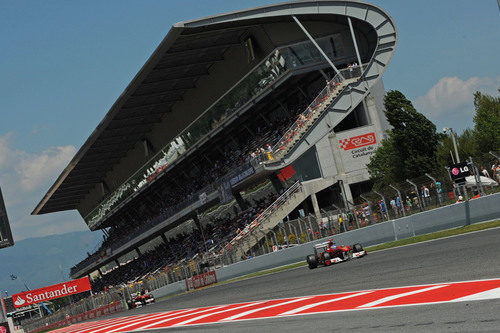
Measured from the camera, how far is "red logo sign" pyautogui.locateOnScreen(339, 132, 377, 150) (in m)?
43.9

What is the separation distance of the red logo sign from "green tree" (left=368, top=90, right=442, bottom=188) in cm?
293

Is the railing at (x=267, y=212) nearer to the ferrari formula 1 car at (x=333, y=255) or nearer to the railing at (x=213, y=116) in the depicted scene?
the railing at (x=213, y=116)

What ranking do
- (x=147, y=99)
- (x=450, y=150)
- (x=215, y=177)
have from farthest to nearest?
1. (x=147, y=99)
2. (x=215, y=177)
3. (x=450, y=150)

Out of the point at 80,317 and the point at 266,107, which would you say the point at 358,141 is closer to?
the point at 266,107

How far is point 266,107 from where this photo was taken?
48312 millimetres

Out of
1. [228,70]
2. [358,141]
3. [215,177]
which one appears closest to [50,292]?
[215,177]

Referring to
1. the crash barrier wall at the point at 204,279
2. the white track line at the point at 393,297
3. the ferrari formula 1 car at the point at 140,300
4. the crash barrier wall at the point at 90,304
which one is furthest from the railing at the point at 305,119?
the white track line at the point at 393,297

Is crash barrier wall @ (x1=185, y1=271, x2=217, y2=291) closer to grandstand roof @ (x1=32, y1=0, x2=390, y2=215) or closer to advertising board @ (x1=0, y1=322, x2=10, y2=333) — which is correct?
grandstand roof @ (x1=32, y1=0, x2=390, y2=215)

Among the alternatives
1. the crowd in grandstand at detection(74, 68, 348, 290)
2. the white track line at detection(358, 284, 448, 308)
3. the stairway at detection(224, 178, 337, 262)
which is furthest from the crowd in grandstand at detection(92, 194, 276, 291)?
the white track line at detection(358, 284, 448, 308)

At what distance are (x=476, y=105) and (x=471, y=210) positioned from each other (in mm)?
21460

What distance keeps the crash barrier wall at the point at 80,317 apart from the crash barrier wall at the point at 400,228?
8830mm

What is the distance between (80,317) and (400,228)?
25627mm

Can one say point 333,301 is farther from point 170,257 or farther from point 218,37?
point 170,257

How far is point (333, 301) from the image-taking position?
1198cm
